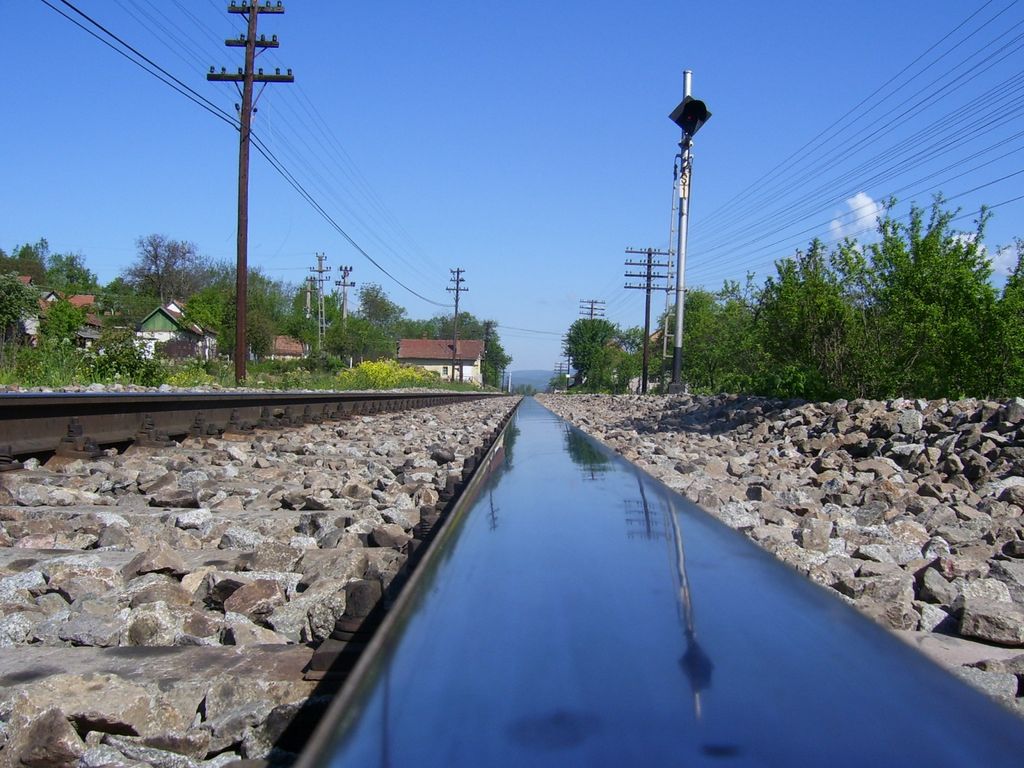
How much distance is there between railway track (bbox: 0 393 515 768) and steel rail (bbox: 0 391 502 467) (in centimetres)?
2

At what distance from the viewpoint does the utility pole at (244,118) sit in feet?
70.7

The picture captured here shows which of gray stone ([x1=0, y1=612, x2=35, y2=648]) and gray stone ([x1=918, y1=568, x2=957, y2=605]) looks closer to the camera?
gray stone ([x1=0, y1=612, x2=35, y2=648])

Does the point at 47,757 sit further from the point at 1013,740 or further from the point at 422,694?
the point at 1013,740

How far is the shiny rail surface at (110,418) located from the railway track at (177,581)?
0.02 meters

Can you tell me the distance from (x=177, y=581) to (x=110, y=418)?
428 cm

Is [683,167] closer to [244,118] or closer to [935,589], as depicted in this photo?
[244,118]

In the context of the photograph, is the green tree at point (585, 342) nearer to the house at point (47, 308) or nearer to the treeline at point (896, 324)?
the house at point (47, 308)

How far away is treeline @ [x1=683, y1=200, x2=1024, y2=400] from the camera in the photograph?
12.2 metres

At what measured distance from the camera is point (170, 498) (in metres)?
4.51

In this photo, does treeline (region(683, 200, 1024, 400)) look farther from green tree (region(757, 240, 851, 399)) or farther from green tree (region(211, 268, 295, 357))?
green tree (region(211, 268, 295, 357))

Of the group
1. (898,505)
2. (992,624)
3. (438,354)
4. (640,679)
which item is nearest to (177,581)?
(640,679)

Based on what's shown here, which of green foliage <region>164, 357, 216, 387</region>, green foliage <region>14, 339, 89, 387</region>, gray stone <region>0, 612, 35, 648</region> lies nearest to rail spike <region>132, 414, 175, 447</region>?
gray stone <region>0, 612, 35, 648</region>

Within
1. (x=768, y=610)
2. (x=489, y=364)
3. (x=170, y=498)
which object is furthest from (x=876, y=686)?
(x=489, y=364)

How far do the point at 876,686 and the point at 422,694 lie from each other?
72 centimetres
